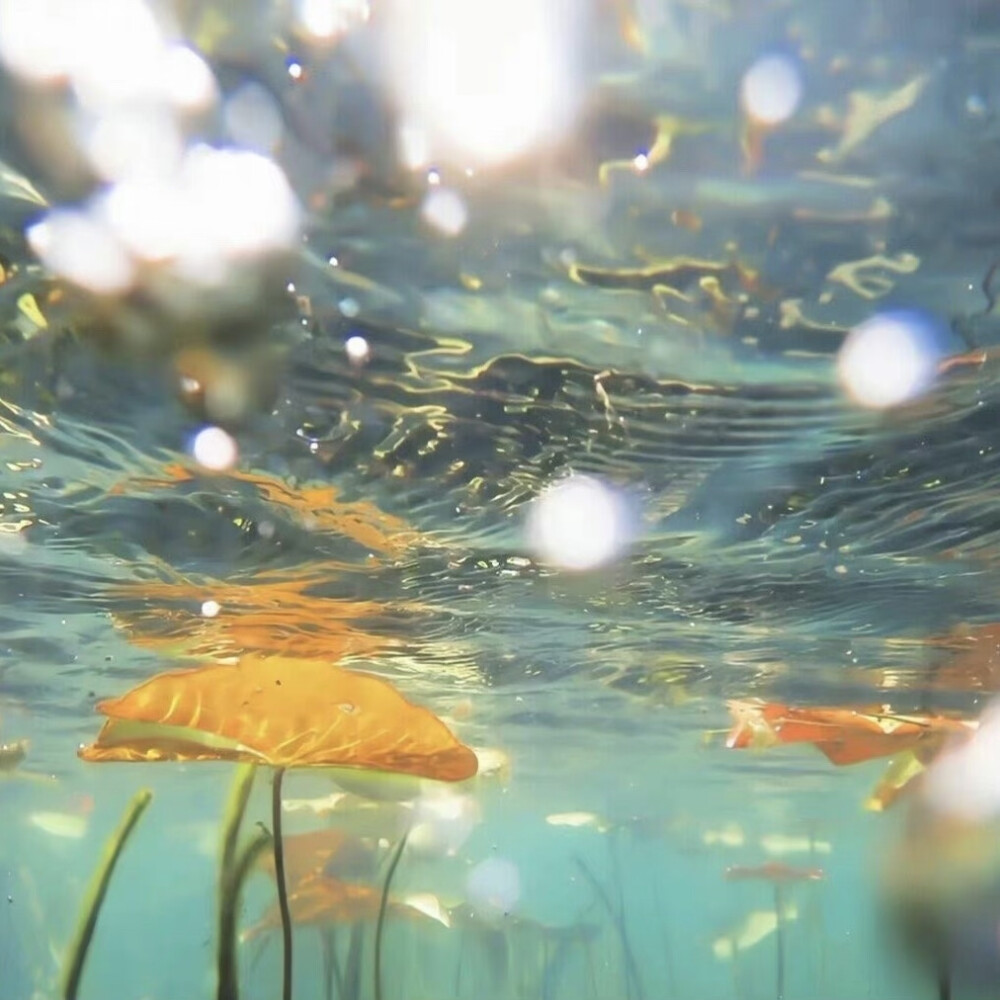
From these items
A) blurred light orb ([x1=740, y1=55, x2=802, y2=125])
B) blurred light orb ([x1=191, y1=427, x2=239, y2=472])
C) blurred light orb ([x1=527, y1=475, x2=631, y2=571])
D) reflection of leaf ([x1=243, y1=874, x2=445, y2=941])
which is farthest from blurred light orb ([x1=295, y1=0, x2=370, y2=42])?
reflection of leaf ([x1=243, y1=874, x2=445, y2=941])

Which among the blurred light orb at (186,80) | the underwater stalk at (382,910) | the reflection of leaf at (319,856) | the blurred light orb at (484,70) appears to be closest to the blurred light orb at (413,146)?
the blurred light orb at (484,70)

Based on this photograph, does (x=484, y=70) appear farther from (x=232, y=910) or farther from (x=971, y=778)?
(x=971, y=778)

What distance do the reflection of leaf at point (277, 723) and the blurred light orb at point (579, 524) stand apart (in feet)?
8.31

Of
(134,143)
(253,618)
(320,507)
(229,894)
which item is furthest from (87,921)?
(253,618)

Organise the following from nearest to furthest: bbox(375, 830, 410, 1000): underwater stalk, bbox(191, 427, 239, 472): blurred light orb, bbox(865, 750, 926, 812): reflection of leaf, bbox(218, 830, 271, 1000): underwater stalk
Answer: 1. bbox(218, 830, 271, 1000): underwater stalk
2. bbox(191, 427, 239, 472): blurred light orb
3. bbox(375, 830, 410, 1000): underwater stalk
4. bbox(865, 750, 926, 812): reflection of leaf

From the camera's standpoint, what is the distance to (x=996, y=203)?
4992mm

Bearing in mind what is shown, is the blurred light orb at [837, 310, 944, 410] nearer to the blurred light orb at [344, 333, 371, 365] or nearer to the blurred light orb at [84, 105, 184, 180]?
the blurred light orb at [344, 333, 371, 365]

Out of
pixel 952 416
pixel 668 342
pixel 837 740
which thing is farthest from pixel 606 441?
pixel 837 740

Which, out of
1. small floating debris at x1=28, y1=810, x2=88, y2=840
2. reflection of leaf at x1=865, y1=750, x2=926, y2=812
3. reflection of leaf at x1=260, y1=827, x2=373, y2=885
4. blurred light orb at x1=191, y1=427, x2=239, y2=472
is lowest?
reflection of leaf at x1=260, y1=827, x2=373, y2=885

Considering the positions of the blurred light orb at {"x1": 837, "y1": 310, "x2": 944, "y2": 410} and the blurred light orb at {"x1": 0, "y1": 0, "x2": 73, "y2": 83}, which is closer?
the blurred light orb at {"x1": 0, "y1": 0, "x2": 73, "y2": 83}

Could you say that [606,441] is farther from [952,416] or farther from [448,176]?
[448,176]

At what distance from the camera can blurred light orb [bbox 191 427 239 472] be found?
7914 mm

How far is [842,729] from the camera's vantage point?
62.8 ft

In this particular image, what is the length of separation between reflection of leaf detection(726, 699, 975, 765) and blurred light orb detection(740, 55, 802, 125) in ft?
47.7
